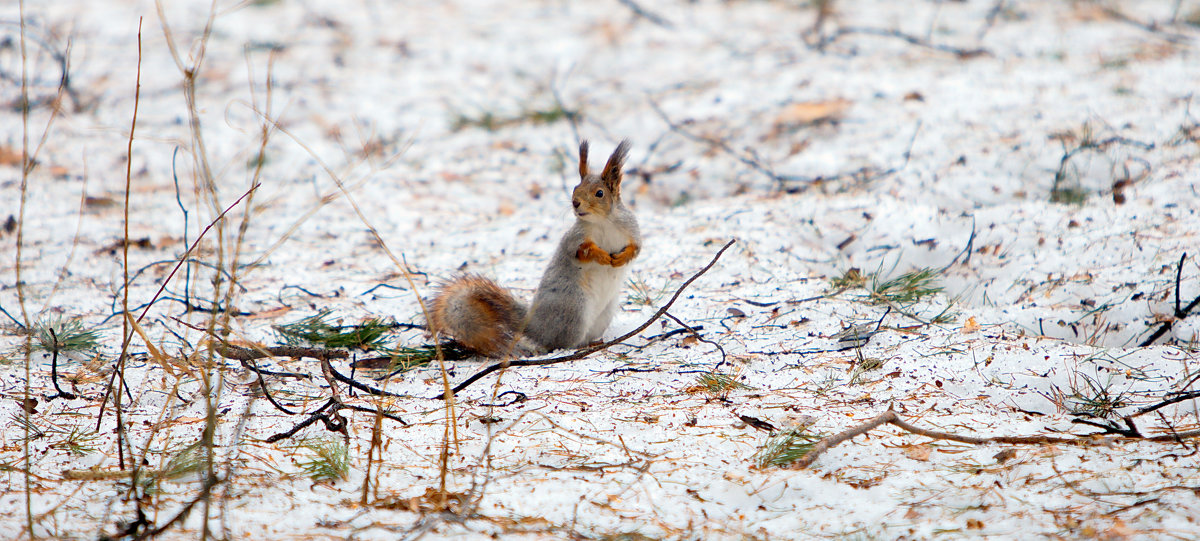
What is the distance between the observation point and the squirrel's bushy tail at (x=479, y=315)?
95.8 inches

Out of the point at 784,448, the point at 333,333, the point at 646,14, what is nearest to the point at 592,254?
the point at 333,333

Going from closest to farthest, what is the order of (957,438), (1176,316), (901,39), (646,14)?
(957,438) → (1176,316) → (901,39) → (646,14)

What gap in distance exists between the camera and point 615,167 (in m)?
2.40

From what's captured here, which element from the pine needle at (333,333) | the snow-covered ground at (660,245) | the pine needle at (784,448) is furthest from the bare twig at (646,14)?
the pine needle at (784,448)

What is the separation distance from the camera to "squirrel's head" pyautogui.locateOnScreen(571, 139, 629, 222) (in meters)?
2.39

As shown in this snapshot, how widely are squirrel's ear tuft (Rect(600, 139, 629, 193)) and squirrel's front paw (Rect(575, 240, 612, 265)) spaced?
18 centimetres

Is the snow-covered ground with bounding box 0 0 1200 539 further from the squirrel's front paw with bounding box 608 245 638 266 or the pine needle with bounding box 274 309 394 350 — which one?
the squirrel's front paw with bounding box 608 245 638 266

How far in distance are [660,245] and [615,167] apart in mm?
923

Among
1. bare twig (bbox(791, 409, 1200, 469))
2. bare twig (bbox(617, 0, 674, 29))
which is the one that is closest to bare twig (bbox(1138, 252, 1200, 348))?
bare twig (bbox(791, 409, 1200, 469))

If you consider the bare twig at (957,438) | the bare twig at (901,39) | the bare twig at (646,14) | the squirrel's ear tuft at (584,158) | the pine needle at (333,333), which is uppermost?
the bare twig at (646,14)

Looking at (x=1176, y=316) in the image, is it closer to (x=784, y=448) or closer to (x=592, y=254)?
(x=784, y=448)

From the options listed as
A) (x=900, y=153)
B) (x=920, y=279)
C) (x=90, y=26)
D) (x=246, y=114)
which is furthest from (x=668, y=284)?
(x=90, y=26)

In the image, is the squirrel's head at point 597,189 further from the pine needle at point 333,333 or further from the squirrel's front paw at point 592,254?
the pine needle at point 333,333

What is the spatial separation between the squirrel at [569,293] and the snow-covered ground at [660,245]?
0.15m
